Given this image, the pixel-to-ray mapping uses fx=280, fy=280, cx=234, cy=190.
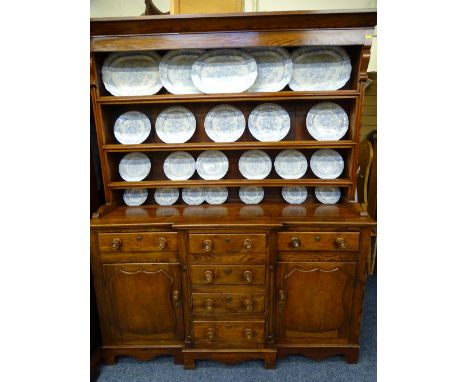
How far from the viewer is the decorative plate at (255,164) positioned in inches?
65.8

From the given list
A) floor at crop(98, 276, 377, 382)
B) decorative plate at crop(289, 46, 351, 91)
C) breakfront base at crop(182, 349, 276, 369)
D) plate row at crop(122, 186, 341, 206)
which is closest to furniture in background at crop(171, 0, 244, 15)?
decorative plate at crop(289, 46, 351, 91)

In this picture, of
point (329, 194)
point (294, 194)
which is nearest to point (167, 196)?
point (294, 194)

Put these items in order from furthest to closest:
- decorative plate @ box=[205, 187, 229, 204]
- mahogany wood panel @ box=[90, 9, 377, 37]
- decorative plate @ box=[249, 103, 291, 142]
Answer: decorative plate @ box=[205, 187, 229, 204] → decorative plate @ box=[249, 103, 291, 142] → mahogany wood panel @ box=[90, 9, 377, 37]

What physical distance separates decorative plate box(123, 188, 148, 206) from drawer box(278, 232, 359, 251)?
34.2 inches

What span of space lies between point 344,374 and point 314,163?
1156 mm

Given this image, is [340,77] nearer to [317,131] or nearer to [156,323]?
[317,131]

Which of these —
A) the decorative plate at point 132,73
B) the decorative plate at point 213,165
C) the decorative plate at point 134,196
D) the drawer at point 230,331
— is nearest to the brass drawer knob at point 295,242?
the drawer at point 230,331

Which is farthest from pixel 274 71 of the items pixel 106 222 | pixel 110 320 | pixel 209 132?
pixel 110 320

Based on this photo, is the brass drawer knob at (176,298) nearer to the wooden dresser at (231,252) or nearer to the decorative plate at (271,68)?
the wooden dresser at (231,252)

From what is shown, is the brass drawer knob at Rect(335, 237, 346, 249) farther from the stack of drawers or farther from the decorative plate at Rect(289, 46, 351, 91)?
the decorative plate at Rect(289, 46, 351, 91)

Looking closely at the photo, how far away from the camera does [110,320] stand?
1508 millimetres

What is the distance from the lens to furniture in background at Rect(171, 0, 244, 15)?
1474 millimetres

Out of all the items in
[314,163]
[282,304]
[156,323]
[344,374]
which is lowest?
[344,374]

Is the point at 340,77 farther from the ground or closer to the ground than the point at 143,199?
farther from the ground
